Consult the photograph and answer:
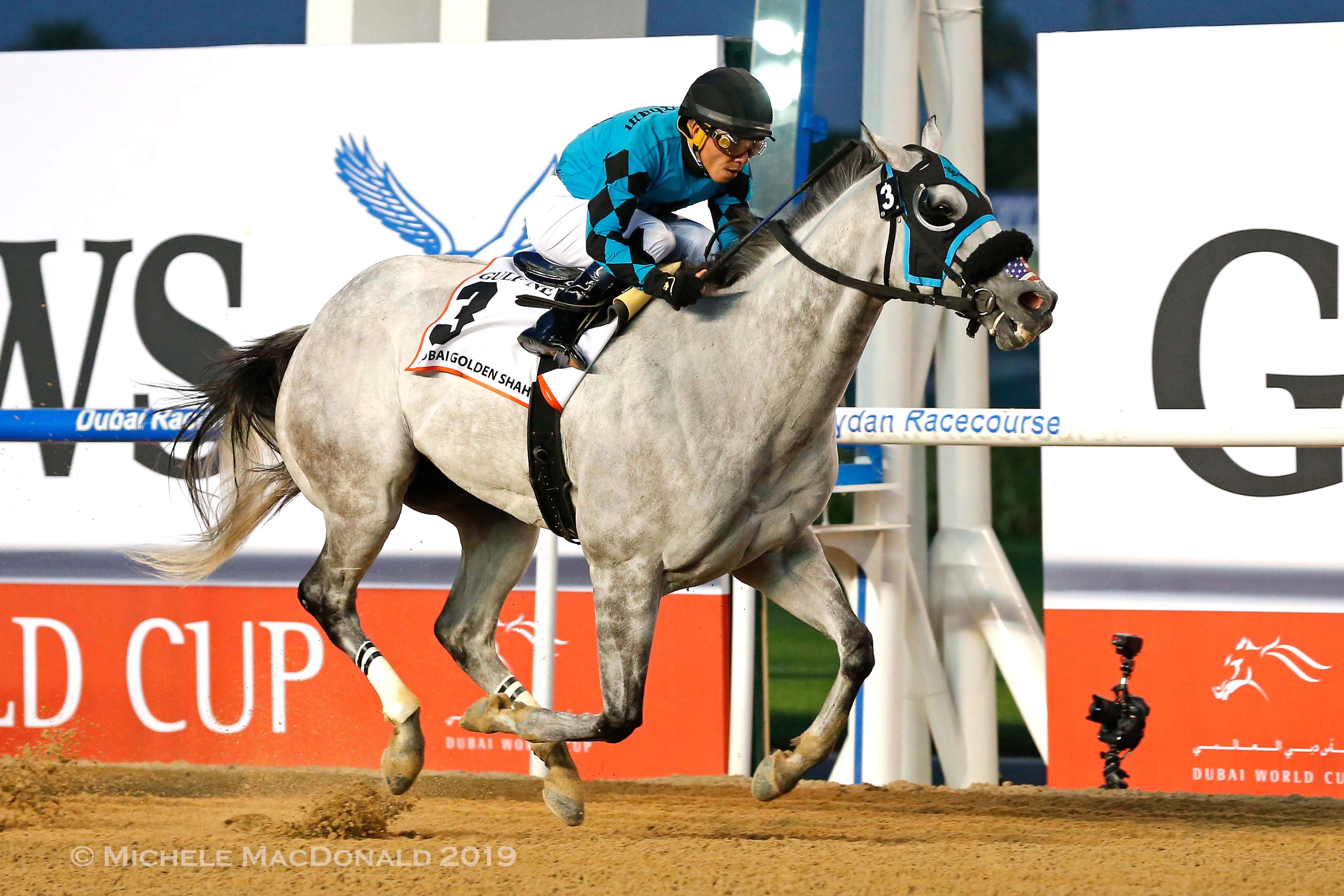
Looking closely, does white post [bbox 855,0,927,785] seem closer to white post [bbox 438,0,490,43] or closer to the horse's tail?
white post [bbox 438,0,490,43]

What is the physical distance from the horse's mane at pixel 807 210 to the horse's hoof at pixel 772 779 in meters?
1.12

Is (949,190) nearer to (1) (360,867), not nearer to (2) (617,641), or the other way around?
(2) (617,641)

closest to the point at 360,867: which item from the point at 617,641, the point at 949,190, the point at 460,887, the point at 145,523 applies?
the point at 460,887

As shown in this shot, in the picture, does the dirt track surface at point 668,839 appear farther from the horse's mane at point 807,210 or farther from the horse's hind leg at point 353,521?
the horse's mane at point 807,210

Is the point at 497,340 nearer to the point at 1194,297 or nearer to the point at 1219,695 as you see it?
the point at 1194,297

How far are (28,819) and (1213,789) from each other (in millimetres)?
3592

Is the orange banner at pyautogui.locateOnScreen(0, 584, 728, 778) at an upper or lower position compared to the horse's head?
lower

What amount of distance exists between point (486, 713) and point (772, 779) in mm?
760

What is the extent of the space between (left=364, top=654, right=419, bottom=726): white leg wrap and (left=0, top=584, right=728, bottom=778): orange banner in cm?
113

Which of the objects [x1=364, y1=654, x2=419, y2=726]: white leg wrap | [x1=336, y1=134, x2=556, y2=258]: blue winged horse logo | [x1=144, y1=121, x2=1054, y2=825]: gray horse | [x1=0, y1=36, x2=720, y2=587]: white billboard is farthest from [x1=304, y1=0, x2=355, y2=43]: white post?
[x1=364, y1=654, x2=419, y2=726]: white leg wrap

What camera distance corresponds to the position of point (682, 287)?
3.15 meters

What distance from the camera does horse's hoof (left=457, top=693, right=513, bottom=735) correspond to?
11.6ft

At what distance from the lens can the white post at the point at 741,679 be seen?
4684mm

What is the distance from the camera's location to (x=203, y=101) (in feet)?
16.9
